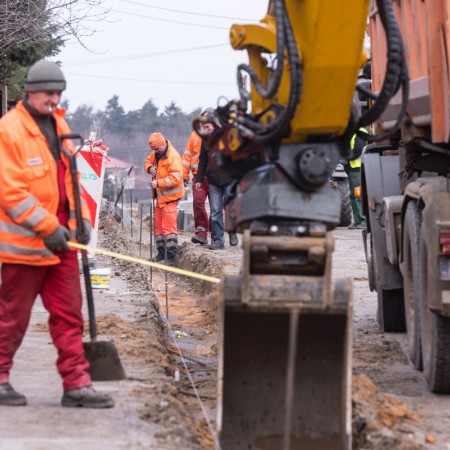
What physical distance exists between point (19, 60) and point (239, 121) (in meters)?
16.8

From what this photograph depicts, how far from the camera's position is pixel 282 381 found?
714 cm

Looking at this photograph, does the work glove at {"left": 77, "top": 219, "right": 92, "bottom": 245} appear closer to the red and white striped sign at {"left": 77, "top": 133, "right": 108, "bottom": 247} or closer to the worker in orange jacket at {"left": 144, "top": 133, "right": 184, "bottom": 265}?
the red and white striped sign at {"left": 77, "top": 133, "right": 108, "bottom": 247}

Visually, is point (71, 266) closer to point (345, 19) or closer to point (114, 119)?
point (345, 19)

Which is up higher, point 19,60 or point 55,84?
point 19,60

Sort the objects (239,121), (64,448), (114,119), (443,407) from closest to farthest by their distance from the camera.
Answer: (64,448) → (239,121) → (443,407) → (114,119)

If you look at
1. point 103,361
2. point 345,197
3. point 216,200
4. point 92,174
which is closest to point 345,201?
point 345,197

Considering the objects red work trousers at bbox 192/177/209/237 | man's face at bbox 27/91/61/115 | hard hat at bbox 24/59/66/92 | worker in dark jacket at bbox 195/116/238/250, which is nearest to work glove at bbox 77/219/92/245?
man's face at bbox 27/91/61/115

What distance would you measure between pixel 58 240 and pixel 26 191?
34 centimetres

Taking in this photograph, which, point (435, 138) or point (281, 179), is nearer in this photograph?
point (281, 179)

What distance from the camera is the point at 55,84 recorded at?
281 inches

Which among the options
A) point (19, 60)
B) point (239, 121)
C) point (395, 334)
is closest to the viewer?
point (239, 121)

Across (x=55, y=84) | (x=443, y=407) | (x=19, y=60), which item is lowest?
(x=443, y=407)

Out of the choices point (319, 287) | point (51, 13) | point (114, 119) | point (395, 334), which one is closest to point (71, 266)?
point (319, 287)

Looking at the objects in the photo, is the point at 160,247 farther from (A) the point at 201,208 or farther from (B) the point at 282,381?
(B) the point at 282,381
